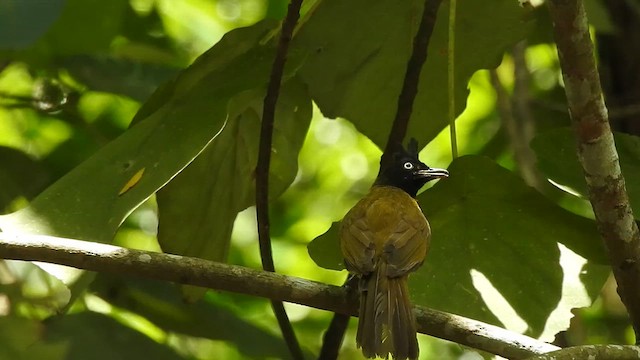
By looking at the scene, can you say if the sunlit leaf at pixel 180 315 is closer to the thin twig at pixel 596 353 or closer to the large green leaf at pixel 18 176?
the large green leaf at pixel 18 176

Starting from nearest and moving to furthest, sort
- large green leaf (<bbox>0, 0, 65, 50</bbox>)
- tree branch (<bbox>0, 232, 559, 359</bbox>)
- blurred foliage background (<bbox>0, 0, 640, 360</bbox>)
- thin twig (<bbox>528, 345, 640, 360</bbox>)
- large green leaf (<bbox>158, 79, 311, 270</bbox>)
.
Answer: thin twig (<bbox>528, 345, 640, 360</bbox>), tree branch (<bbox>0, 232, 559, 359</bbox>), large green leaf (<bbox>0, 0, 65, 50</bbox>), blurred foliage background (<bbox>0, 0, 640, 360</bbox>), large green leaf (<bbox>158, 79, 311, 270</bbox>)

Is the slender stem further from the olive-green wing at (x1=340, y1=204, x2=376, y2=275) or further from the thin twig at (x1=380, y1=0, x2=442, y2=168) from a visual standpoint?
the olive-green wing at (x1=340, y1=204, x2=376, y2=275)

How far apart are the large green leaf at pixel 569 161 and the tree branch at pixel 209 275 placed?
668 millimetres

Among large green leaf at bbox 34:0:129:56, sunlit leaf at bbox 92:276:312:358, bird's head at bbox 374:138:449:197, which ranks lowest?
sunlit leaf at bbox 92:276:312:358

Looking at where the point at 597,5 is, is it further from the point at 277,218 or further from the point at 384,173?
the point at 277,218

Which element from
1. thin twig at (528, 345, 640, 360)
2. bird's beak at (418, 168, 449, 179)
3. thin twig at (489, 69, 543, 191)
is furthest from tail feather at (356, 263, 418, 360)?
thin twig at (489, 69, 543, 191)

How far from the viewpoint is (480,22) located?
121 inches

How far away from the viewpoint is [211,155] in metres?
2.95

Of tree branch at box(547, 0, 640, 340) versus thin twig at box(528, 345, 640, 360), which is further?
tree branch at box(547, 0, 640, 340)

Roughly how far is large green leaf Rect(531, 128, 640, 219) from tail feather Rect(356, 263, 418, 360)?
20.2 inches

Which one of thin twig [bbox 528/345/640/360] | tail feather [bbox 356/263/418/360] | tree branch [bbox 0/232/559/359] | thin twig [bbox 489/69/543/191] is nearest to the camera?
thin twig [bbox 528/345/640/360]

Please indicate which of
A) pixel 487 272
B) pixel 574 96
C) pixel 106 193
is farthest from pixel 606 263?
pixel 106 193

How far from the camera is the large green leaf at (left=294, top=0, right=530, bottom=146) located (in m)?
3.03

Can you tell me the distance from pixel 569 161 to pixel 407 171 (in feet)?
2.30
